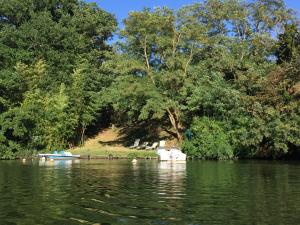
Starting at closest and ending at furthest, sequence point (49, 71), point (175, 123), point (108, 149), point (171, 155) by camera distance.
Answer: point (171, 155) → point (175, 123) → point (108, 149) → point (49, 71)

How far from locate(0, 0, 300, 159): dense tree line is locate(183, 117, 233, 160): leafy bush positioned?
0.11 metres

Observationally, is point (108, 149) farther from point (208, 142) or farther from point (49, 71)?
point (208, 142)

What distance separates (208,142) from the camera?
48.6m

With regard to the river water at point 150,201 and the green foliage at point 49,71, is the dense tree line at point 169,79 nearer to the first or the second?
the green foliage at point 49,71

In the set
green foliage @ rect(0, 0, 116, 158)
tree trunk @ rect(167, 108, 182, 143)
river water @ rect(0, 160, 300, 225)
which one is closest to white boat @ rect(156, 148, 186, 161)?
tree trunk @ rect(167, 108, 182, 143)

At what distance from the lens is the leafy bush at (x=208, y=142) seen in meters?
47.9

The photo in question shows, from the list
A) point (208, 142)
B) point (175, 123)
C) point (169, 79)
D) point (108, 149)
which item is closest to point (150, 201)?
point (208, 142)

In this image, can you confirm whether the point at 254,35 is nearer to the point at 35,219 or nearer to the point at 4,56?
the point at 4,56

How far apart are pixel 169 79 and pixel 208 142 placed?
818 centimetres

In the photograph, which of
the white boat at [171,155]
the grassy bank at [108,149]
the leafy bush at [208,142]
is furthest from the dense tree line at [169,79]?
the white boat at [171,155]

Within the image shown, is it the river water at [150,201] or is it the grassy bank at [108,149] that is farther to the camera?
the grassy bank at [108,149]

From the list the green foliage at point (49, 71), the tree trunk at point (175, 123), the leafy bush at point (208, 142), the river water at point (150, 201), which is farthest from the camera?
the tree trunk at point (175, 123)

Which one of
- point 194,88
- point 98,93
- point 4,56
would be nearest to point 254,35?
point 194,88

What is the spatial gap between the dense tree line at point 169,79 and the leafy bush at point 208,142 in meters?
0.11
